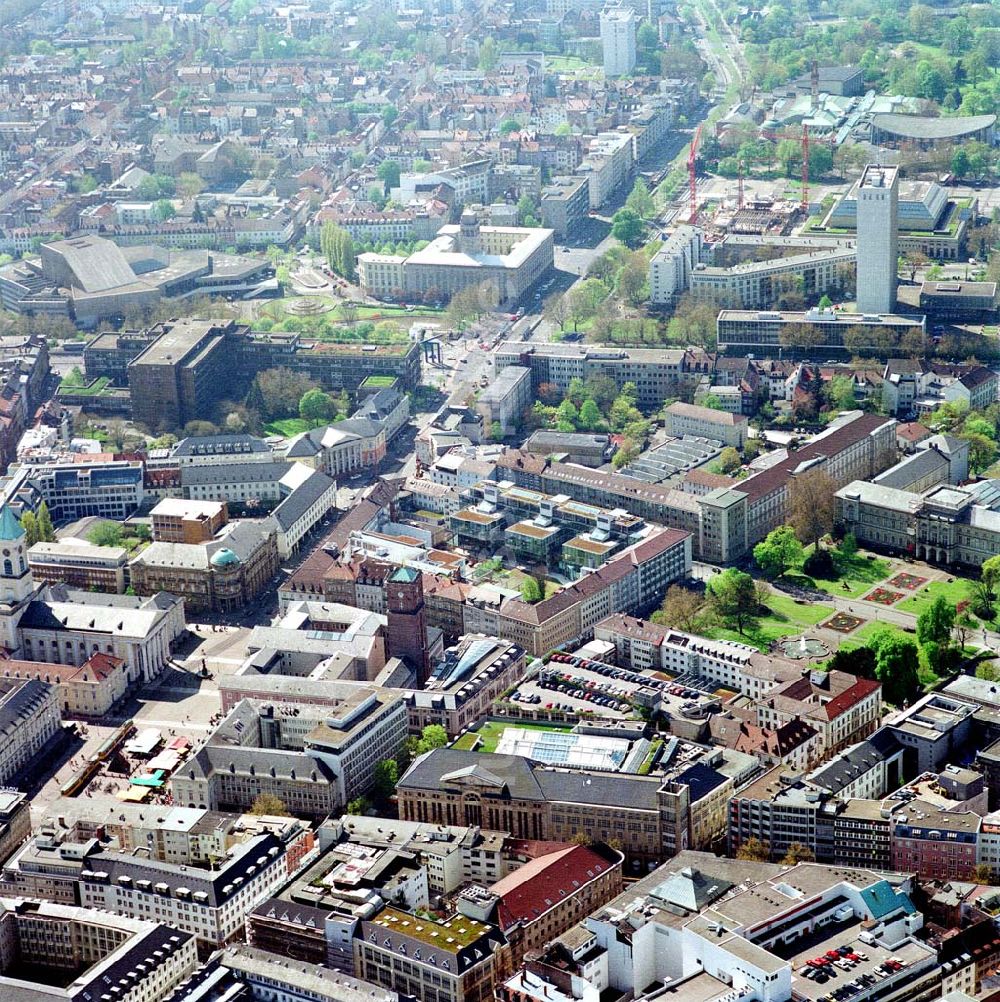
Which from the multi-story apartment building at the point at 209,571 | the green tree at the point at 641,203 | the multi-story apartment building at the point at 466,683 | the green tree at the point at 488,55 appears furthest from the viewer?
the green tree at the point at 488,55

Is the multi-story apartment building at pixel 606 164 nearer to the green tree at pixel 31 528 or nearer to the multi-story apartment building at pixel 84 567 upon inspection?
the green tree at pixel 31 528

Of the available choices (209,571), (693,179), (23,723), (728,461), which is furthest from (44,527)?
(693,179)

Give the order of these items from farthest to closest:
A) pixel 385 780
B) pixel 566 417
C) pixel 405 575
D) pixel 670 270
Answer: pixel 670 270
pixel 566 417
pixel 405 575
pixel 385 780

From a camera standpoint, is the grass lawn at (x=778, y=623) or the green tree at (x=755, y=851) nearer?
the green tree at (x=755, y=851)

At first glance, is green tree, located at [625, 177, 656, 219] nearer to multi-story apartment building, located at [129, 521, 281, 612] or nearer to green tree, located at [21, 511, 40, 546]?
multi-story apartment building, located at [129, 521, 281, 612]

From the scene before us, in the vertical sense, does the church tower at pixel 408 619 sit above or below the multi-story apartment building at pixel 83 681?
above

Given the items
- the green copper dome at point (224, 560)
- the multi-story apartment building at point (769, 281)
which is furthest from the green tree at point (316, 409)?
the multi-story apartment building at point (769, 281)

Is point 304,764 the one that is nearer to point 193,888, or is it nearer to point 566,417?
point 193,888

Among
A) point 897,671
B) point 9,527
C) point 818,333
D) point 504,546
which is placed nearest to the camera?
point 897,671
